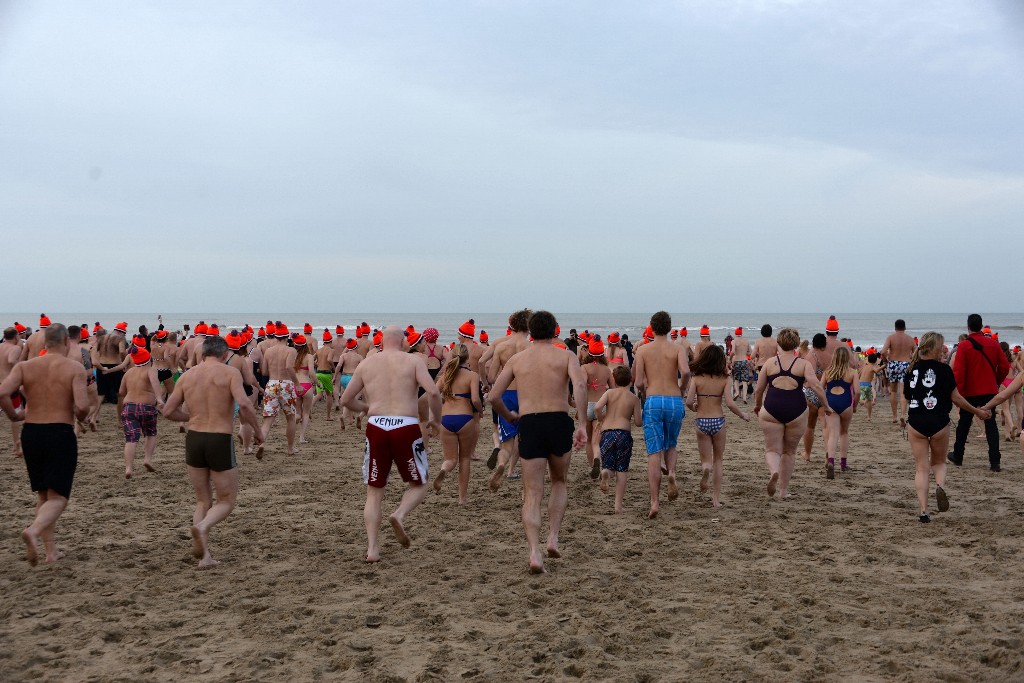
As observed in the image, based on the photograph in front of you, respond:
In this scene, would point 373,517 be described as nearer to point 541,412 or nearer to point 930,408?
point 541,412

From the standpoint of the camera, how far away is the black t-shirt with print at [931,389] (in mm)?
6277

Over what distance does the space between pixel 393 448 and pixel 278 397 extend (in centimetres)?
534

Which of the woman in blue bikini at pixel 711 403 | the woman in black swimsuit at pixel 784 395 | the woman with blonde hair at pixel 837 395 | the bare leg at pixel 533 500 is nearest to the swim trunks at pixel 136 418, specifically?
the bare leg at pixel 533 500

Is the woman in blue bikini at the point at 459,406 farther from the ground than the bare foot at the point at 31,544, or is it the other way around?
the woman in blue bikini at the point at 459,406

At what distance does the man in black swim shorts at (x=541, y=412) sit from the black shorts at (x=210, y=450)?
187 cm

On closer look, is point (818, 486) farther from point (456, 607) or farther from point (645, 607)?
point (456, 607)

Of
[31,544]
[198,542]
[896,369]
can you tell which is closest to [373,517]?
[198,542]

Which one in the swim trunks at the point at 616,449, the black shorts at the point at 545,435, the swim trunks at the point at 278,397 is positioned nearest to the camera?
the black shorts at the point at 545,435

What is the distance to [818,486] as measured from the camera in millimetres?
8266

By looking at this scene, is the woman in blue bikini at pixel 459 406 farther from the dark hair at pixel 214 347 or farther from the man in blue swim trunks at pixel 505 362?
the dark hair at pixel 214 347

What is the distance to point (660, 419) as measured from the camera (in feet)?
22.2

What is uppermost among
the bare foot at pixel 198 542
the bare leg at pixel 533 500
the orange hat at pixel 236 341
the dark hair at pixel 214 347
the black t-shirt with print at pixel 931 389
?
the dark hair at pixel 214 347

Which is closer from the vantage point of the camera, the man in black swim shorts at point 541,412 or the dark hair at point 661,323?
the man in black swim shorts at point 541,412

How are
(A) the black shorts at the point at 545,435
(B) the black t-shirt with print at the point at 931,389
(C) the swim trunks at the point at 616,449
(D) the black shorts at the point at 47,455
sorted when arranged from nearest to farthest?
(A) the black shorts at the point at 545,435 → (D) the black shorts at the point at 47,455 → (B) the black t-shirt with print at the point at 931,389 → (C) the swim trunks at the point at 616,449
